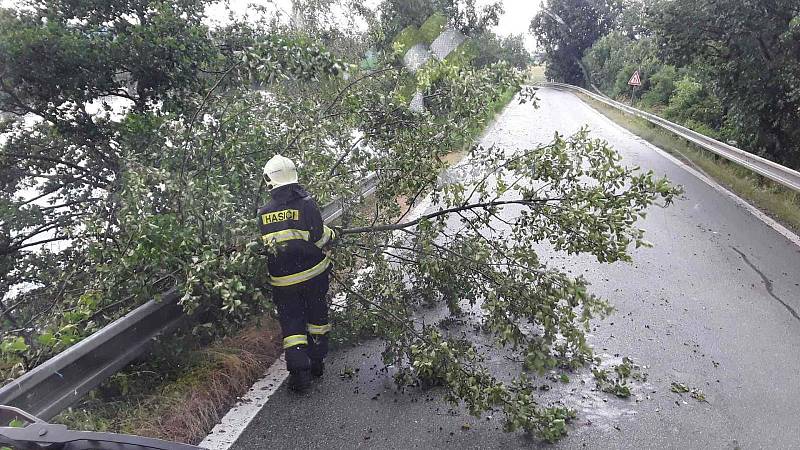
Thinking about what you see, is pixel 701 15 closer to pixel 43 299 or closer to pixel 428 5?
pixel 428 5

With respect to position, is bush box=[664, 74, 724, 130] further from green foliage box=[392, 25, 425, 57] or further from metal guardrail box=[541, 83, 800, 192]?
green foliage box=[392, 25, 425, 57]

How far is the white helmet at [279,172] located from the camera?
3752mm

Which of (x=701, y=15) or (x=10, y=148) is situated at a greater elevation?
(x=701, y=15)

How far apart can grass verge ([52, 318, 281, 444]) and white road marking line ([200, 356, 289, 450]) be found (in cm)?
5

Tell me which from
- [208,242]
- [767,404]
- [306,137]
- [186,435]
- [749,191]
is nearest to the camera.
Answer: [186,435]

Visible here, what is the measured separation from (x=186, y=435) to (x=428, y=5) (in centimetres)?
1712

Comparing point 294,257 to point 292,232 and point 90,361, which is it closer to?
point 292,232

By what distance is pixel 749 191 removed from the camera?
9773 millimetres

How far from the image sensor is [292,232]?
3.73m

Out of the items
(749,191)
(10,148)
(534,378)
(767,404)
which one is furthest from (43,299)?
(749,191)

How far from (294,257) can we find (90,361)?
4.37ft

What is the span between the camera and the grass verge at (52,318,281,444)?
315cm

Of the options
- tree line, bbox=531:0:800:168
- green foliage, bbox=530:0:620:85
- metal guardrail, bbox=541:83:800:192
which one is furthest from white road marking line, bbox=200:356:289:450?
green foliage, bbox=530:0:620:85

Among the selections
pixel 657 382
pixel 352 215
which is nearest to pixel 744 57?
pixel 657 382
